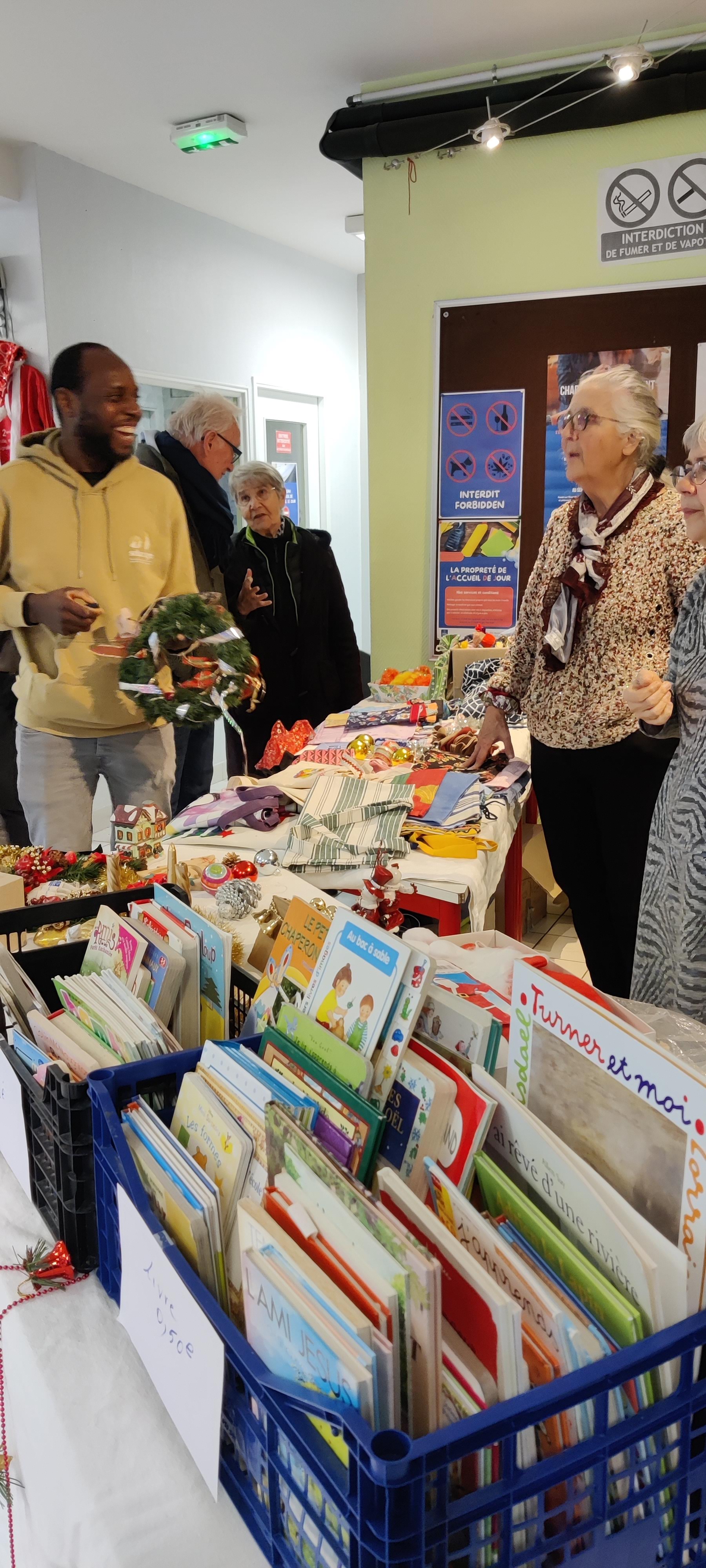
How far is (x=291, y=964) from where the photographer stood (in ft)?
3.61

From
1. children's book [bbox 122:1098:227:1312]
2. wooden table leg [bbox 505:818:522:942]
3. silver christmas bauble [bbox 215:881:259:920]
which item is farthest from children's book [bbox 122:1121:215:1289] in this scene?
wooden table leg [bbox 505:818:522:942]

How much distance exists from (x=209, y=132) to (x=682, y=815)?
4.10 m

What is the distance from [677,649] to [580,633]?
2.32ft

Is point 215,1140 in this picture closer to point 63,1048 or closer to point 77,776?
point 63,1048

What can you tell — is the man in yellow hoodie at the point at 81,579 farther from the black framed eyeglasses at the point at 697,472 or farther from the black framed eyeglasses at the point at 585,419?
the black framed eyeglasses at the point at 697,472

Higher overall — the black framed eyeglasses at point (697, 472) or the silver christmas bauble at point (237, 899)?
the black framed eyeglasses at point (697, 472)

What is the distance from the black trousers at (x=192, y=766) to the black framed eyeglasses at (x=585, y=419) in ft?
5.00

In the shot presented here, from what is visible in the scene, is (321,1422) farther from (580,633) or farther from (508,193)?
(508,193)

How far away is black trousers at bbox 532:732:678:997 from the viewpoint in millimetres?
2410

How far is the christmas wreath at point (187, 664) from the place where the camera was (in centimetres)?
272

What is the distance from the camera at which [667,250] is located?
12.6 ft

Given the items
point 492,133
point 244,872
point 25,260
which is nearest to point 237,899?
point 244,872

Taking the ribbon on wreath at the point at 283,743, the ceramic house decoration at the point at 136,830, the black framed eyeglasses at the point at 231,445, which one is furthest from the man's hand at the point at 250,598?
the ceramic house decoration at the point at 136,830

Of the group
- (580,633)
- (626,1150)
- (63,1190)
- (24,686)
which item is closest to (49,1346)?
(63,1190)
